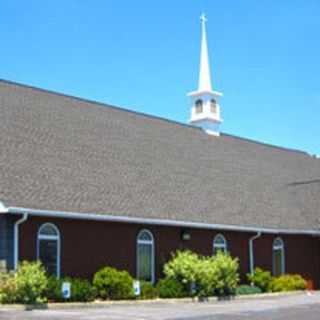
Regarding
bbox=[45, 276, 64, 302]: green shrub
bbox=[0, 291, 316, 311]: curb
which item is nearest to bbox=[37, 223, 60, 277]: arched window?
bbox=[45, 276, 64, 302]: green shrub

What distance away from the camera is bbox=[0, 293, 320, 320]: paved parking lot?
1781 cm

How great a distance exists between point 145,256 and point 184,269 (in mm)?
1489

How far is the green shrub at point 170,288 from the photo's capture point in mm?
24500

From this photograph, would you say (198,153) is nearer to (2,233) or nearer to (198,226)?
(198,226)

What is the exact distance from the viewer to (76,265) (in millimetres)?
23125

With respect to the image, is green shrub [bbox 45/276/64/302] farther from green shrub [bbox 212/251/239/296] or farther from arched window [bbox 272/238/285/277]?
arched window [bbox 272/238/285/277]

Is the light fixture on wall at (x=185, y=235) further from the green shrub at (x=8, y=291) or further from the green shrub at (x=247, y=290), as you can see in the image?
the green shrub at (x=8, y=291)

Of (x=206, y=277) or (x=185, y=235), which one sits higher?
(x=185, y=235)

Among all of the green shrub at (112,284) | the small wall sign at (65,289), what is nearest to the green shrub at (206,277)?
the green shrub at (112,284)

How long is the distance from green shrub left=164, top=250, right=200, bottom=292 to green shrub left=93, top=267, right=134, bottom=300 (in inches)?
99.2

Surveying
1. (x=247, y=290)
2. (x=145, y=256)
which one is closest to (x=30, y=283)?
(x=145, y=256)

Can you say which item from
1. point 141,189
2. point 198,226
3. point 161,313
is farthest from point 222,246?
point 161,313

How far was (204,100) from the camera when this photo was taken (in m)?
39.7

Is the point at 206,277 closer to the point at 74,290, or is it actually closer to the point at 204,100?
the point at 74,290
